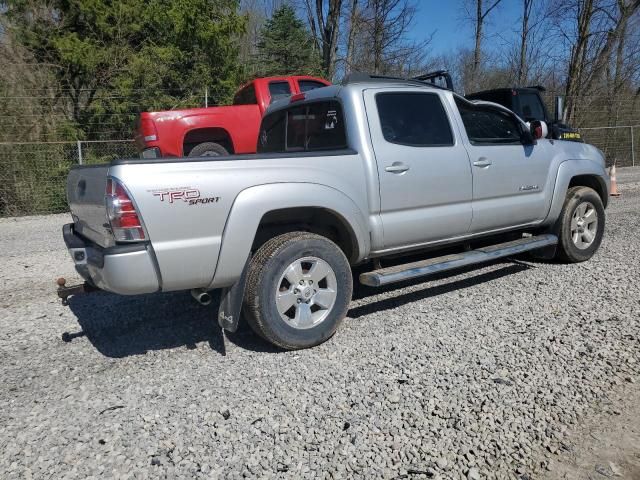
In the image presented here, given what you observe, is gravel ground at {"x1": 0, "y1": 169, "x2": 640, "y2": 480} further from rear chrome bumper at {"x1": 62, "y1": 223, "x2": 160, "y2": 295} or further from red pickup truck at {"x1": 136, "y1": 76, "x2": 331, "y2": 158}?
red pickup truck at {"x1": 136, "y1": 76, "x2": 331, "y2": 158}

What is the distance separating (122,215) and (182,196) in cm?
37

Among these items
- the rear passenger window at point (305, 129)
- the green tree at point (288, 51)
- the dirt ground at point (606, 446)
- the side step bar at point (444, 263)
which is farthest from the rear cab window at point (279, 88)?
the green tree at point (288, 51)

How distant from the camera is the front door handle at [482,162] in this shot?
482cm

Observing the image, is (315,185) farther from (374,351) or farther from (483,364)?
(483,364)

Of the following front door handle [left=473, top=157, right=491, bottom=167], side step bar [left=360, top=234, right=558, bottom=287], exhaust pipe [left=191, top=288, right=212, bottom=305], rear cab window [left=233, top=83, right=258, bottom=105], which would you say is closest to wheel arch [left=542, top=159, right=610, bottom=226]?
side step bar [left=360, top=234, right=558, bottom=287]

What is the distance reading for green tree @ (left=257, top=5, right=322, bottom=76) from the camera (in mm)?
20422

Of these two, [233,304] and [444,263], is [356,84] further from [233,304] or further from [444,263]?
[233,304]

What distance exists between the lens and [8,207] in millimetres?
11539

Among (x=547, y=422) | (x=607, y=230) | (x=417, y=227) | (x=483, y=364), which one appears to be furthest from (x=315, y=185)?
(x=607, y=230)

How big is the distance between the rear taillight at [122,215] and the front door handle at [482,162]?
3028 millimetres

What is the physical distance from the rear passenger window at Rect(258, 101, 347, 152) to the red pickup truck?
4.07 meters

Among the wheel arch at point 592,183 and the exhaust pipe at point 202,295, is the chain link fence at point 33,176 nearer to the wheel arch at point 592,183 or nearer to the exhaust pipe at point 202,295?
the exhaust pipe at point 202,295

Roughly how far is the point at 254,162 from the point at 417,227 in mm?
1561

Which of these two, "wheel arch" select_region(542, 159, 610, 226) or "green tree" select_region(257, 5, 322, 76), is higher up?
"green tree" select_region(257, 5, 322, 76)
